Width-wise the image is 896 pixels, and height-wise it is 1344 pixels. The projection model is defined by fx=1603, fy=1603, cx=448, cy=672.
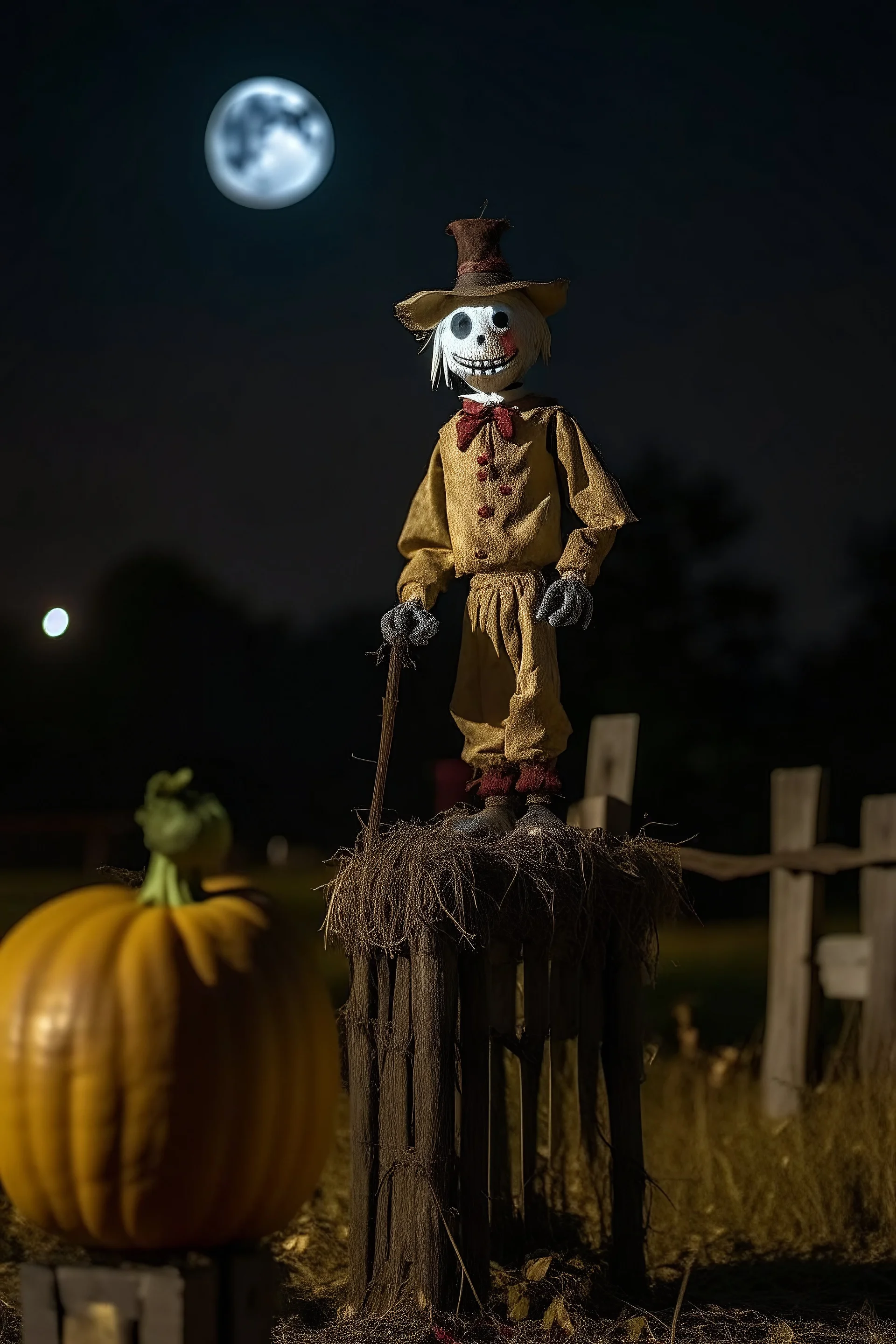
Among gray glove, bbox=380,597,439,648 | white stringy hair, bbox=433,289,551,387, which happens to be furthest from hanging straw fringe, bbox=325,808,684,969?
white stringy hair, bbox=433,289,551,387

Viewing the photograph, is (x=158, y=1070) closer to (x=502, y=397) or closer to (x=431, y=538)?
(x=431, y=538)

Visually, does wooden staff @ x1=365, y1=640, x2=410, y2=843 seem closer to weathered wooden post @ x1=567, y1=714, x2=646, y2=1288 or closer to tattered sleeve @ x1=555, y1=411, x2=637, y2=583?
tattered sleeve @ x1=555, y1=411, x2=637, y2=583

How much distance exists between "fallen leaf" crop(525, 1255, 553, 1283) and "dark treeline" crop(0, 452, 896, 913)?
205 inches

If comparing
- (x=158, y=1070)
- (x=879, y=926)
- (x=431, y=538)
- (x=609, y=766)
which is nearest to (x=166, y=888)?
(x=158, y=1070)

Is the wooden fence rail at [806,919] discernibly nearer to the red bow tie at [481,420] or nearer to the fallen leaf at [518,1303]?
the red bow tie at [481,420]

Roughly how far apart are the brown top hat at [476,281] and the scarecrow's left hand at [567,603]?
0.75 m

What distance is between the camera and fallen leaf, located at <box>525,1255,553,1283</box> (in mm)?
3779

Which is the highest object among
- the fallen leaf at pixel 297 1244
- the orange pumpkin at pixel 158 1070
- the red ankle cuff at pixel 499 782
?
the red ankle cuff at pixel 499 782

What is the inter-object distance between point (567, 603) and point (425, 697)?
23.4 ft

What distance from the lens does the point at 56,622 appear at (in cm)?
439

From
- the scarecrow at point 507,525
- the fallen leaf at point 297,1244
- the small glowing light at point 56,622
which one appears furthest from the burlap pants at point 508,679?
the fallen leaf at point 297,1244

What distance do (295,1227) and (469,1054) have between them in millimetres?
1437

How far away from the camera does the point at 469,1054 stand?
12.0ft

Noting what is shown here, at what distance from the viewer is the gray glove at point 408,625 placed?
4.09 m
